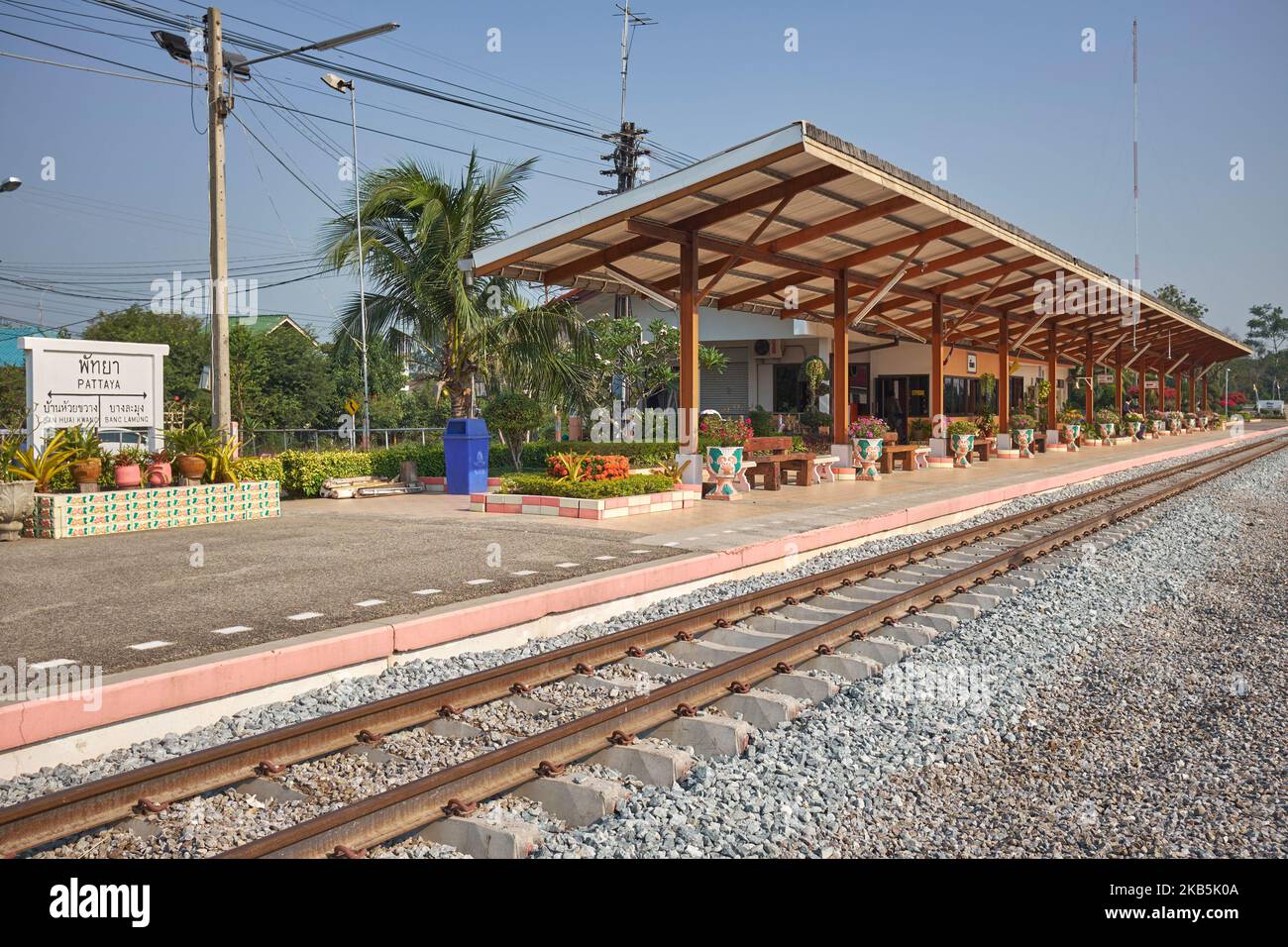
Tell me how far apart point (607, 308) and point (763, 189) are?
19.9 m

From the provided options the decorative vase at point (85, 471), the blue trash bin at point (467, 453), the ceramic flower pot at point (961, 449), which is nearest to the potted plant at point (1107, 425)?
the ceramic flower pot at point (961, 449)

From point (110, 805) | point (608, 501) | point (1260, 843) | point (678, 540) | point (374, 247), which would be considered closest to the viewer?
point (1260, 843)

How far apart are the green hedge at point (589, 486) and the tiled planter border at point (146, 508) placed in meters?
3.39

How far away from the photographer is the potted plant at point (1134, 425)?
131ft

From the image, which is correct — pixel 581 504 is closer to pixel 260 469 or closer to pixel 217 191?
pixel 260 469

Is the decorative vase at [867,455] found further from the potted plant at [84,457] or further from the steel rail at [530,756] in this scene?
the potted plant at [84,457]

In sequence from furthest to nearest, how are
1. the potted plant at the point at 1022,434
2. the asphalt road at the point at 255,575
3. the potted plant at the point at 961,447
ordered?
the potted plant at the point at 1022,434 < the potted plant at the point at 961,447 < the asphalt road at the point at 255,575

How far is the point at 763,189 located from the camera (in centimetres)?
1427

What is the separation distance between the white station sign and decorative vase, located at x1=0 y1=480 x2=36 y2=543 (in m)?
2.14

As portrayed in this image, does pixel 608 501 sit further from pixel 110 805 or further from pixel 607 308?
pixel 607 308

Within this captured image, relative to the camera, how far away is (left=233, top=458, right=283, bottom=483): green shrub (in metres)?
14.4

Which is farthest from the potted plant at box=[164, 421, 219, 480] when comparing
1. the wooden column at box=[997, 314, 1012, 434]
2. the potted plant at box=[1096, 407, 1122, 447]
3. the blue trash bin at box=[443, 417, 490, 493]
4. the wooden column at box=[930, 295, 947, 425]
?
the potted plant at box=[1096, 407, 1122, 447]

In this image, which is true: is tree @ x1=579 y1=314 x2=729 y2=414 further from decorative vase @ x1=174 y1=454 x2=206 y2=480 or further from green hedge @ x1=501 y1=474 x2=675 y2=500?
decorative vase @ x1=174 y1=454 x2=206 y2=480
